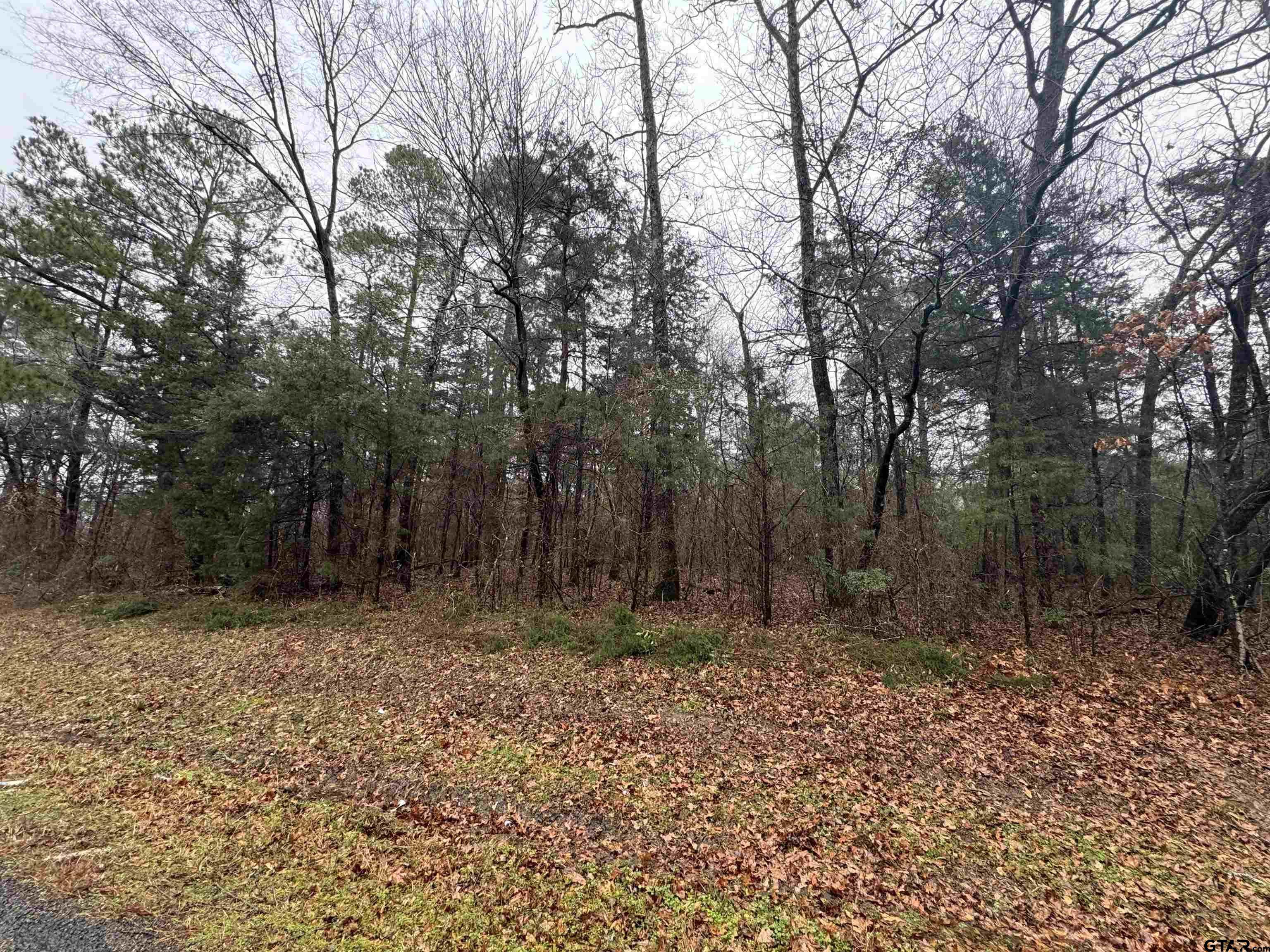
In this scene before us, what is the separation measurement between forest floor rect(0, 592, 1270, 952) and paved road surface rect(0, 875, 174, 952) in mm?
76

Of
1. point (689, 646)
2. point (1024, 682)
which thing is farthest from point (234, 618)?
point (1024, 682)

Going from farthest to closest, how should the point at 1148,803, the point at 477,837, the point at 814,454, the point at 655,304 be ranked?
the point at 655,304, the point at 814,454, the point at 1148,803, the point at 477,837

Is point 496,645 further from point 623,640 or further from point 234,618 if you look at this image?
point 234,618

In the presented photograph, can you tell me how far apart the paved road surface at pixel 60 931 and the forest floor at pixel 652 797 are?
8cm

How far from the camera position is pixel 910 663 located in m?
5.43

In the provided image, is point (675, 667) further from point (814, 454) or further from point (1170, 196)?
point (1170, 196)

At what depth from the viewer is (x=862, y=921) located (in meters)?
2.20

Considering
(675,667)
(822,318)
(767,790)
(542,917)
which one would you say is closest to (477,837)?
(542,917)

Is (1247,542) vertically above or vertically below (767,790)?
above

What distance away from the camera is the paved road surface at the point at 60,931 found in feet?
6.38

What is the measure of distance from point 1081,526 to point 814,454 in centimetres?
486

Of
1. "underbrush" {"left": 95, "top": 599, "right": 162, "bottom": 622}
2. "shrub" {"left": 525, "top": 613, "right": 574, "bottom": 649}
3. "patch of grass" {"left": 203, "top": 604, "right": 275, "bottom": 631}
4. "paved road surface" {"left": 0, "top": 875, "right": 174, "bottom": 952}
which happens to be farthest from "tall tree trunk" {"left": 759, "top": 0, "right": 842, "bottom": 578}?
"underbrush" {"left": 95, "top": 599, "right": 162, "bottom": 622}

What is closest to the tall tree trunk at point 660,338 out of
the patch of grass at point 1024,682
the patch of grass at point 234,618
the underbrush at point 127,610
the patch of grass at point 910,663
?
the patch of grass at point 910,663

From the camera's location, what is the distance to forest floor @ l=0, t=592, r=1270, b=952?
2.21 m
